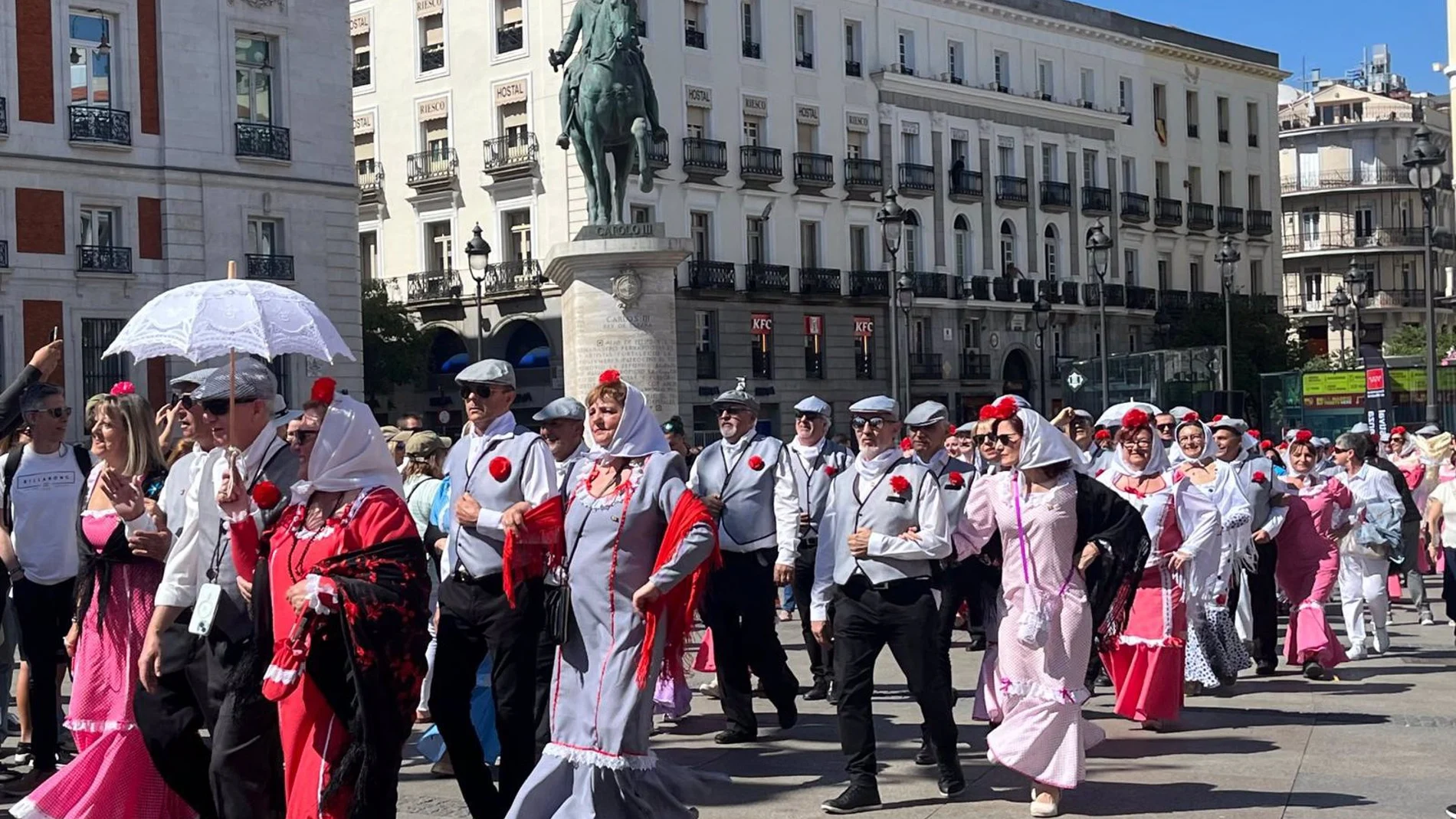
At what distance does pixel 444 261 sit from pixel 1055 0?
23.4 m

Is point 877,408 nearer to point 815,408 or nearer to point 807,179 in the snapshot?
point 815,408

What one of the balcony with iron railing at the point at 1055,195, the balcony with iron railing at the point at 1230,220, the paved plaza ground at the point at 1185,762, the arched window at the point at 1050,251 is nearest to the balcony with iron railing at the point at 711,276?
the arched window at the point at 1050,251

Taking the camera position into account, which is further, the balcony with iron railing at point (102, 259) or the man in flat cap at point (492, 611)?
the balcony with iron railing at point (102, 259)

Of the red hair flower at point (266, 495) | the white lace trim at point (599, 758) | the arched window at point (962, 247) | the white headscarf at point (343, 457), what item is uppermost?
the arched window at point (962, 247)

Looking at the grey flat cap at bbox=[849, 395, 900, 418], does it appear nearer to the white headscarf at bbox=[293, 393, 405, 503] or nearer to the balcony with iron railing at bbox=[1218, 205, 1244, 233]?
the white headscarf at bbox=[293, 393, 405, 503]

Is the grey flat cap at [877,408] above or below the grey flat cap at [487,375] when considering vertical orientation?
below

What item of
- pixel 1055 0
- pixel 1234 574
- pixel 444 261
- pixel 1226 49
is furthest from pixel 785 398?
pixel 1234 574

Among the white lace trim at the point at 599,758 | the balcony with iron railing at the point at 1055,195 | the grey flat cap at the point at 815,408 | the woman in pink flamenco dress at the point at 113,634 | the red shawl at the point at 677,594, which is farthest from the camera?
the balcony with iron railing at the point at 1055,195

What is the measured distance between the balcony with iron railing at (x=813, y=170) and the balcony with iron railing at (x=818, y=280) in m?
2.40

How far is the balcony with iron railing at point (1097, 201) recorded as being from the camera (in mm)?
65688

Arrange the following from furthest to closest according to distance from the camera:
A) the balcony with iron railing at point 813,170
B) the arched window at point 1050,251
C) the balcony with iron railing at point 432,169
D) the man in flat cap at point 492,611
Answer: the arched window at point 1050,251, the balcony with iron railing at point 813,170, the balcony with iron railing at point 432,169, the man in flat cap at point 492,611

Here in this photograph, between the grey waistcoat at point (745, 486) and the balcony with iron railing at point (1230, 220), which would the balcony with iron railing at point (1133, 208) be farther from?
the grey waistcoat at point (745, 486)

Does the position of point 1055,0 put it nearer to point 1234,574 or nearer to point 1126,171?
point 1126,171

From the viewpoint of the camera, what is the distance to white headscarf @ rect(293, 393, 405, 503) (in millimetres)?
6941
